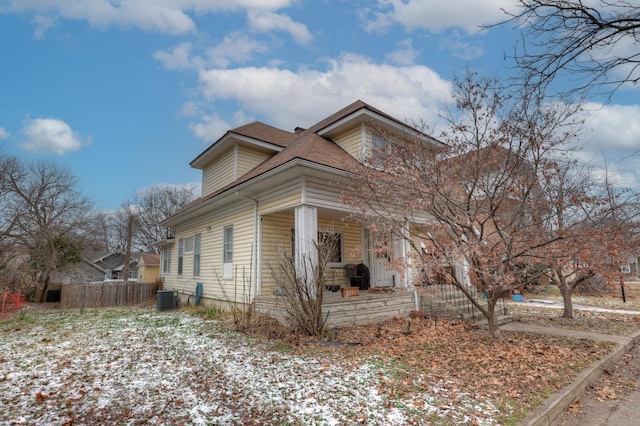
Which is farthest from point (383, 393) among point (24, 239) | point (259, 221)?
point (24, 239)

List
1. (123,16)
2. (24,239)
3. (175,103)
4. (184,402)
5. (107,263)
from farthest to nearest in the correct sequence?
1. (107,263)
2. (24,239)
3. (175,103)
4. (123,16)
5. (184,402)

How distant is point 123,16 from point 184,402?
33.3ft

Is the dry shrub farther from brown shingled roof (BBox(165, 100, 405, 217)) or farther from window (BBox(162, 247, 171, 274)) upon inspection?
window (BBox(162, 247, 171, 274))

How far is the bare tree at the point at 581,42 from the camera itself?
2.62m

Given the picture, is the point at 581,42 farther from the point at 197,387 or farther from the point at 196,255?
the point at 196,255

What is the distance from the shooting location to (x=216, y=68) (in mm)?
13000

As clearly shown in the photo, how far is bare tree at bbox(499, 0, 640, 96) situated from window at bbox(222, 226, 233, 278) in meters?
9.18

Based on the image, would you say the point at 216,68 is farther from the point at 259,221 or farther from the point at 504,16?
the point at 504,16

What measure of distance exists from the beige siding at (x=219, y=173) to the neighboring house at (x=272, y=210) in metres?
0.04

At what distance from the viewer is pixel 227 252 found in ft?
34.9

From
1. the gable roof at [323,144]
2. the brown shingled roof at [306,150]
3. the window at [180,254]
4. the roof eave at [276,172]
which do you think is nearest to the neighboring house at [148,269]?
the window at [180,254]

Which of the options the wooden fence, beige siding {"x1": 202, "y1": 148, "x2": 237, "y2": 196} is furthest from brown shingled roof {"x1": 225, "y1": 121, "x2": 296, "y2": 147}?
the wooden fence

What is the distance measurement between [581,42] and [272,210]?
23.3 ft

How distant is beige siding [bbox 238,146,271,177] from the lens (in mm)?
11852
